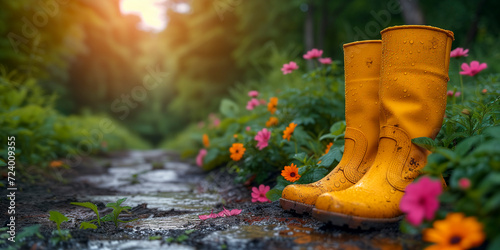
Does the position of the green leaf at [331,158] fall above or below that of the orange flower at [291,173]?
above

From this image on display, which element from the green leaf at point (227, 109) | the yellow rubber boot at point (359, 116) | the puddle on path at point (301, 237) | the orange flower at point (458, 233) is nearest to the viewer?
the orange flower at point (458, 233)

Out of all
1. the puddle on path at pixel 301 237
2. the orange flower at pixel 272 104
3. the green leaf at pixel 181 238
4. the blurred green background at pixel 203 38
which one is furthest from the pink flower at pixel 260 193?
the blurred green background at pixel 203 38

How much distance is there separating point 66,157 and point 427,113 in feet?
12.2

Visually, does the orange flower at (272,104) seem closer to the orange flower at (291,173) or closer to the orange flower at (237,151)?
the orange flower at (237,151)

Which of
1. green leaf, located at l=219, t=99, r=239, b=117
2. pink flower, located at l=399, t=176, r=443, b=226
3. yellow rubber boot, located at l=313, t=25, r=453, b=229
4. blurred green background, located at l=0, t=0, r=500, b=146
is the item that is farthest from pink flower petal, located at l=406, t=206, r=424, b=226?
green leaf, located at l=219, t=99, r=239, b=117

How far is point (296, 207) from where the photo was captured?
139 cm

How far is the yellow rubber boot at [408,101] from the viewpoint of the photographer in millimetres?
1296

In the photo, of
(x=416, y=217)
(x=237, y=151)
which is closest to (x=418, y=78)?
(x=416, y=217)

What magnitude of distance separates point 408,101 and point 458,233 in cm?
67

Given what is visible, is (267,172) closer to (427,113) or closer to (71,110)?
(427,113)

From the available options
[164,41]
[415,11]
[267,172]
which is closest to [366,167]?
[267,172]

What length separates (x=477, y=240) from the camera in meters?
0.74

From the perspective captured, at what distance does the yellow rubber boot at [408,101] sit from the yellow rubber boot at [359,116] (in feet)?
0.52

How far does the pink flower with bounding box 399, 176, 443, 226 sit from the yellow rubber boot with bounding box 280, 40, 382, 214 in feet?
2.01
